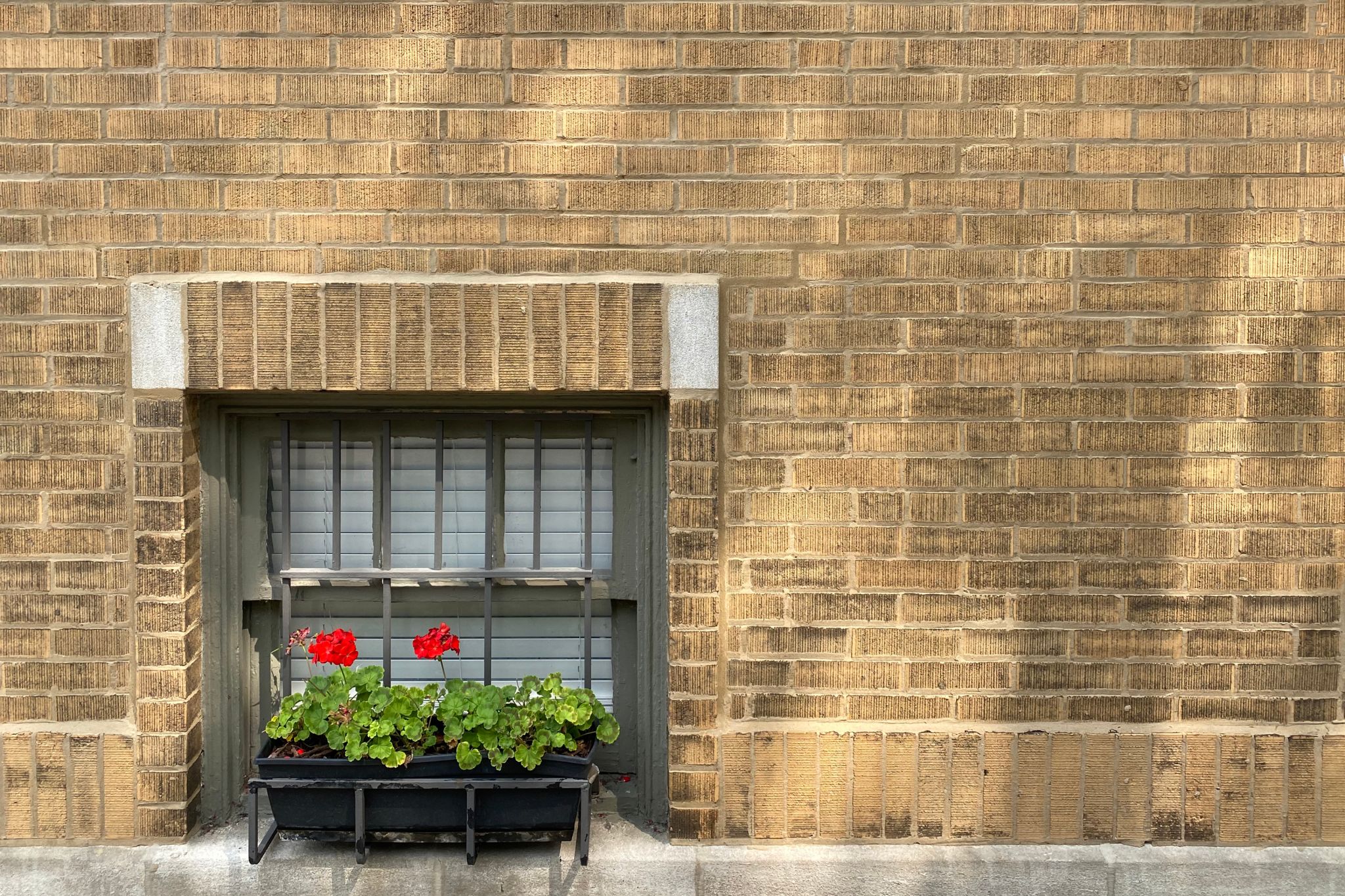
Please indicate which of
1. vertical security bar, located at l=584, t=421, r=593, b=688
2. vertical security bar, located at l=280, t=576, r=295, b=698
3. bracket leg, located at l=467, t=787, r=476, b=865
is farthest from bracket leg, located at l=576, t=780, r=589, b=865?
vertical security bar, located at l=280, t=576, r=295, b=698

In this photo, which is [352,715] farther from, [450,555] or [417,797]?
[450,555]

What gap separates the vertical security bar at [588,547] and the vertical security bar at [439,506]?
52 centimetres

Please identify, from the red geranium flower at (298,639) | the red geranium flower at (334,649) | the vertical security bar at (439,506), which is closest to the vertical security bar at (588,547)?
the vertical security bar at (439,506)

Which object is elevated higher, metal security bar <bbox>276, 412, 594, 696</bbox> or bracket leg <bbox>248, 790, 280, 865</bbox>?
metal security bar <bbox>276, 412, 594, 696</bbox>

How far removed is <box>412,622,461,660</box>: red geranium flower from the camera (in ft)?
10.8

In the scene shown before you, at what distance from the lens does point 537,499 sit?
3525 millimetres

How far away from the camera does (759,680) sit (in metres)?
3.31

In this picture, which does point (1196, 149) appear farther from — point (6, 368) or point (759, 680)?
point (6, 368)

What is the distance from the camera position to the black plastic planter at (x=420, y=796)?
3.14 meters

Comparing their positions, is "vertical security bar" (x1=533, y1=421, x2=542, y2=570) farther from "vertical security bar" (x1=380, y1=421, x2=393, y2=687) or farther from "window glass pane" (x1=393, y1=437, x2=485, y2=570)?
"vertical security bar" (x1=380, y1=421, x2=393, y2=687)

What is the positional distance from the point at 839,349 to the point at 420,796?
6.70 ft

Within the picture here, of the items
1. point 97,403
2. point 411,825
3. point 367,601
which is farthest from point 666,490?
point 97,403

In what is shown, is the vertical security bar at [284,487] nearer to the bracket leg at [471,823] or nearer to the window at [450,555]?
the window at [450,555]

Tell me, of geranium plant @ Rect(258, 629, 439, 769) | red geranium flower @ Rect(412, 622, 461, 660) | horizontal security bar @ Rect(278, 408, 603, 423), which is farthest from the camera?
horizontal security bar @ Rect(278, 408, 603, 423)
